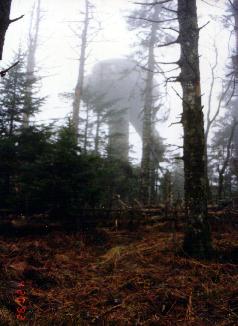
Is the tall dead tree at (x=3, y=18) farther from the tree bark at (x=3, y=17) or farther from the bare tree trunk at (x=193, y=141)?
the bare tree trunk at (x=193, y=141)

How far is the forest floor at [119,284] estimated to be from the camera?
2941mm

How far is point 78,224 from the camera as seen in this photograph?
750 cm

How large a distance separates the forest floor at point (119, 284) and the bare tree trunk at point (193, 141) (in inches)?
15.9

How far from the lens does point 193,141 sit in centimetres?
543

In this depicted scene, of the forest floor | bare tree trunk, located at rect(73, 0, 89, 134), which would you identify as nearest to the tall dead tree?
the forest floor

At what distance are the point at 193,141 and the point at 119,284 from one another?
9.70 ft

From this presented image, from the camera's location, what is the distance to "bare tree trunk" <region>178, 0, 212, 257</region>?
203 inches

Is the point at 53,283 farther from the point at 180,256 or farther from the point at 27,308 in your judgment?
the point at 180,256

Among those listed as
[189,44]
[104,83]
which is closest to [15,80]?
[189,44]

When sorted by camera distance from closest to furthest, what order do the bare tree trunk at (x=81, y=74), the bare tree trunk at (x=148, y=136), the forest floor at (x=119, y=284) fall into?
the forest floor at (x=119, y=284) → the bare tree trunk at (x=148, y=136) → the bare tree trunk at (x=81, y=74)

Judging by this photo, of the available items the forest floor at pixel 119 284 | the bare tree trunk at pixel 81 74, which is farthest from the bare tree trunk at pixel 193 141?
the bare tree trunk at pixel 81 74

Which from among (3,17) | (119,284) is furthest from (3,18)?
(119,284)

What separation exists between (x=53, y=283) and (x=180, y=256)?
91.7 inches

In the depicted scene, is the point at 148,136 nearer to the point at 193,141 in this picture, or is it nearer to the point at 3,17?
the point at 193,141
